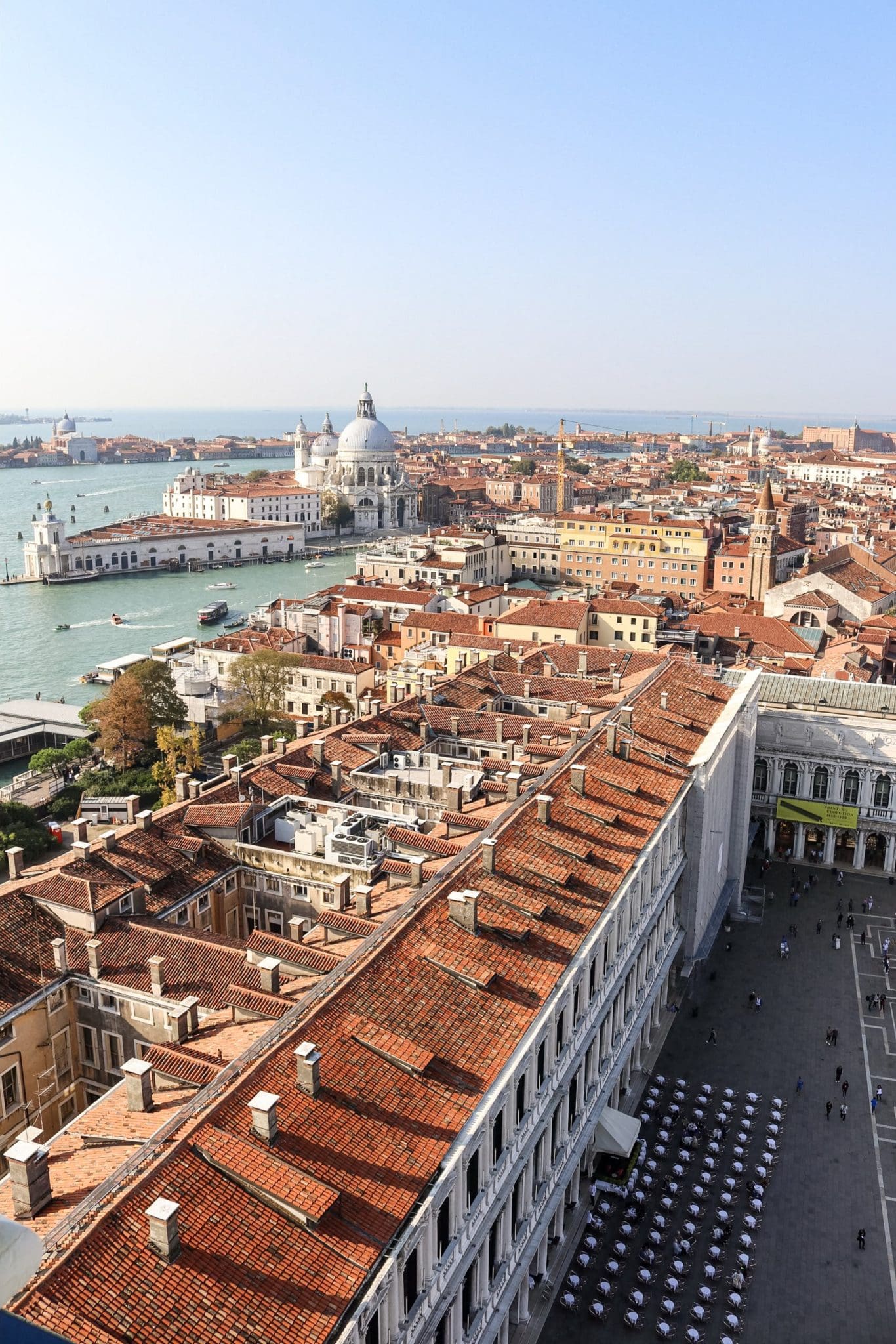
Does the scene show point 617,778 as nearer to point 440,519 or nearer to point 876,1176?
point 876,1176

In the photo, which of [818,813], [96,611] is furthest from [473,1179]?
[96,611]

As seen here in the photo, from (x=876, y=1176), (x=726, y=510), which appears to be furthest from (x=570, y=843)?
(x=726, y=510)

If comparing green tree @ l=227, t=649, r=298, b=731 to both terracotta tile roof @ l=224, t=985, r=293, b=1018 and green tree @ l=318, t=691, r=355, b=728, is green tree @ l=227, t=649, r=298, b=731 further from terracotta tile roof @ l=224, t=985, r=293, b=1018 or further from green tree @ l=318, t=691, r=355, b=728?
terracotta tile roof @ l=224, t=985, r=293, b=1018

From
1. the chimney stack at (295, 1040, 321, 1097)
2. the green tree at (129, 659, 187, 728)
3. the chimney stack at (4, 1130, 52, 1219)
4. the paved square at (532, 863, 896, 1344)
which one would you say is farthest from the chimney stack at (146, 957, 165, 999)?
the green tree at (129, 659, 187, 728)

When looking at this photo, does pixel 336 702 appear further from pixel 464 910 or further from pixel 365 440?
pixel 365 440

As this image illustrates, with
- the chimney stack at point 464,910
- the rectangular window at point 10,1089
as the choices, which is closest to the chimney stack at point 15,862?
the rectangular window at point 10,1089

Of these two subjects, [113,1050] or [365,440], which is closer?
[113,1050]

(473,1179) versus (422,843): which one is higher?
(422,843)
